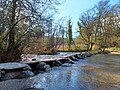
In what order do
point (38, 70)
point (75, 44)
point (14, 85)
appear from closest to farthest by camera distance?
point (14, 85)
point (38, 70)
point (75, 44)

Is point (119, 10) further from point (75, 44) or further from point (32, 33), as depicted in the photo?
point (32, 33)

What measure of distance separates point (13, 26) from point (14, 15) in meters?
0.60

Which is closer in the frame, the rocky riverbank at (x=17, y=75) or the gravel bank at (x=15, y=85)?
the gravel bank at (x=15, y=85)

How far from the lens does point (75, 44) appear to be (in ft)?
112

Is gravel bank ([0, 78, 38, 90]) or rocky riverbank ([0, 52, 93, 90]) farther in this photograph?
rocky riverbank ([0, 52, 93, 90])

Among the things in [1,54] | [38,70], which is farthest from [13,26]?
[38,70]

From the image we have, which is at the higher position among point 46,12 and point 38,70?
point 46,12

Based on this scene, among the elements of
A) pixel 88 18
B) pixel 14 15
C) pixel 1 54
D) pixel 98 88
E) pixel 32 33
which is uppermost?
pixel 88 18

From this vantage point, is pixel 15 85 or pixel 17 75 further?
pixel 17 75

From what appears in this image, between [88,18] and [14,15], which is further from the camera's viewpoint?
[88,18]

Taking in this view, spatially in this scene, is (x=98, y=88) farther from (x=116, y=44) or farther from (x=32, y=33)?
(x=116, y=44)

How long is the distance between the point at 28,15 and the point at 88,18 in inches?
884

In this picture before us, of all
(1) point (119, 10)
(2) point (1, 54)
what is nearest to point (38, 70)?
(2) point (1, 54)

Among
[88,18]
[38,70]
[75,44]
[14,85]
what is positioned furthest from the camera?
[75,44]
